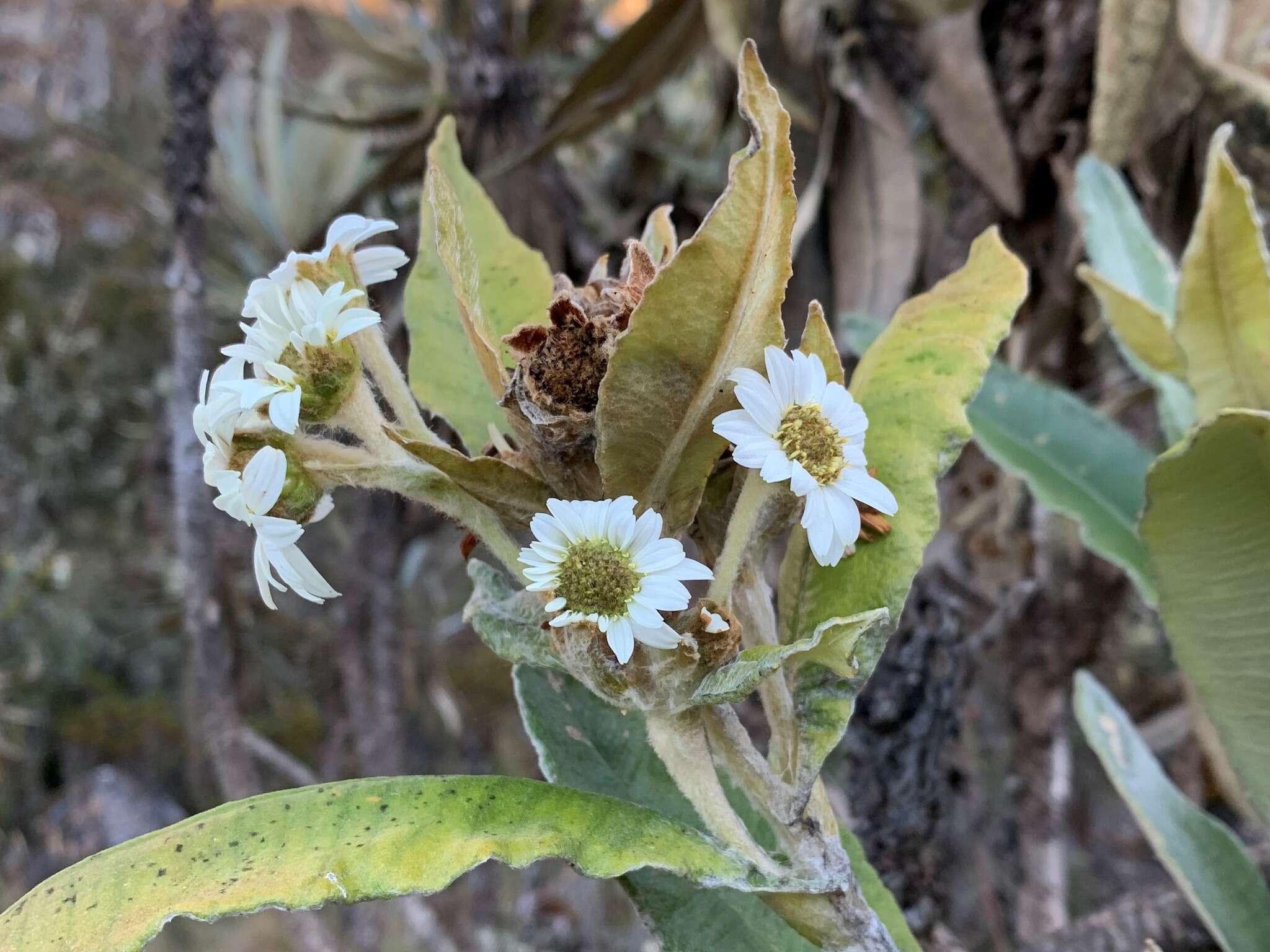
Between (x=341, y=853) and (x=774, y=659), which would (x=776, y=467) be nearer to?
(x=774, y=659)

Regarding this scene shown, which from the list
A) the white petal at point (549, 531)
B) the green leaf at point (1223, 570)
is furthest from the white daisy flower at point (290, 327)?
the green leaf at point (1223, 570)

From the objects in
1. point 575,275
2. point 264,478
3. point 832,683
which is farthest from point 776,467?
point 575,275

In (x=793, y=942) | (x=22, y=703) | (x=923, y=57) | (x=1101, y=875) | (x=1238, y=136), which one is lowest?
(x=22, y=703)

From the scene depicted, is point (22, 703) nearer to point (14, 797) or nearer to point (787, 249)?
point (14, 797)

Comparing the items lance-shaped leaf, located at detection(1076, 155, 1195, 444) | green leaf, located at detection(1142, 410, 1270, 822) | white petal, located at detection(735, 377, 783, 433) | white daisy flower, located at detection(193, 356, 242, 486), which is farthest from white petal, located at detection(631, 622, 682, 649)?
lance-shaped leaf, located at detection(1076, 155, 1195, 444)

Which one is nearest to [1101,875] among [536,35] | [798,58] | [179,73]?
[798,58]

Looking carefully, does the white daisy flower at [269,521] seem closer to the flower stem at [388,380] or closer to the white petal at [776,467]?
the flower stem at [388,380]

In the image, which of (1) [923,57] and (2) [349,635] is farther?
(2) [349,635]
